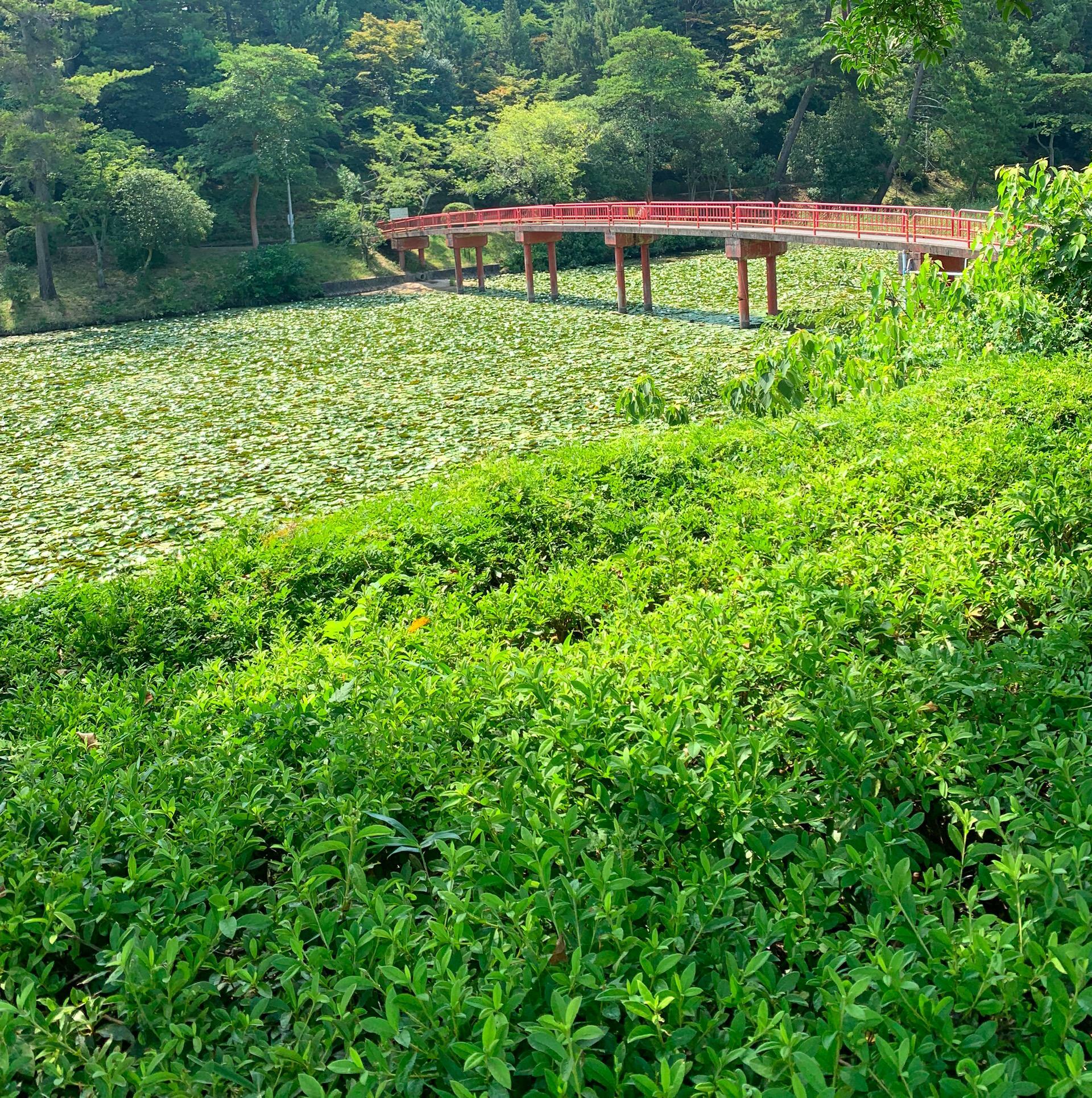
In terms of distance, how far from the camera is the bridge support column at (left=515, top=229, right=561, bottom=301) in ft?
77.9

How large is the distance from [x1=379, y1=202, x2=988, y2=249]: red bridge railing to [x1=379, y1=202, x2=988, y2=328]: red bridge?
17 millimetres

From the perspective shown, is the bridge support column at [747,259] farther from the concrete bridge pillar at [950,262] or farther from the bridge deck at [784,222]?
the concrete bridge pillar at [950,262]

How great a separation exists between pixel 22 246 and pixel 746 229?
20065 mm

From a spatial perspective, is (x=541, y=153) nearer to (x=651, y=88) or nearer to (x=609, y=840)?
(x=651, y=88)

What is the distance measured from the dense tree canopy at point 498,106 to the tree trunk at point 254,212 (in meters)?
0.20

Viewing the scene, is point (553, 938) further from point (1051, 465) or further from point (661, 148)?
point (661, 148)

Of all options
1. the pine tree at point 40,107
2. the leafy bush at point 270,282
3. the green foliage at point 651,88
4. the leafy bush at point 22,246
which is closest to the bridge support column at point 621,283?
the leafy bush at point 270,282

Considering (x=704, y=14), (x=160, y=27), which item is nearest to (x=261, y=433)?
(x=160, y=27)

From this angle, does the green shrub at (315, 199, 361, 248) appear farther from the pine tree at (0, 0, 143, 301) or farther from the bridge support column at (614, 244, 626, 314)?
the bridge support column at (614, 244, 626, 314)

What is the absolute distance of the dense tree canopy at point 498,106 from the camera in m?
28.3

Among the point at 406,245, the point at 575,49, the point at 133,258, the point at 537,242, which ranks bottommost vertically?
the point at 537,242

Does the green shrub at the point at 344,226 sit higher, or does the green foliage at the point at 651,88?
the green foliage at the point at 651,88

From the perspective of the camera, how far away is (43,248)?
25594 mm

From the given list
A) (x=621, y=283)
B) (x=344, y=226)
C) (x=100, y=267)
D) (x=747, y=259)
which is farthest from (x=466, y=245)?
(x=747, y=259)
